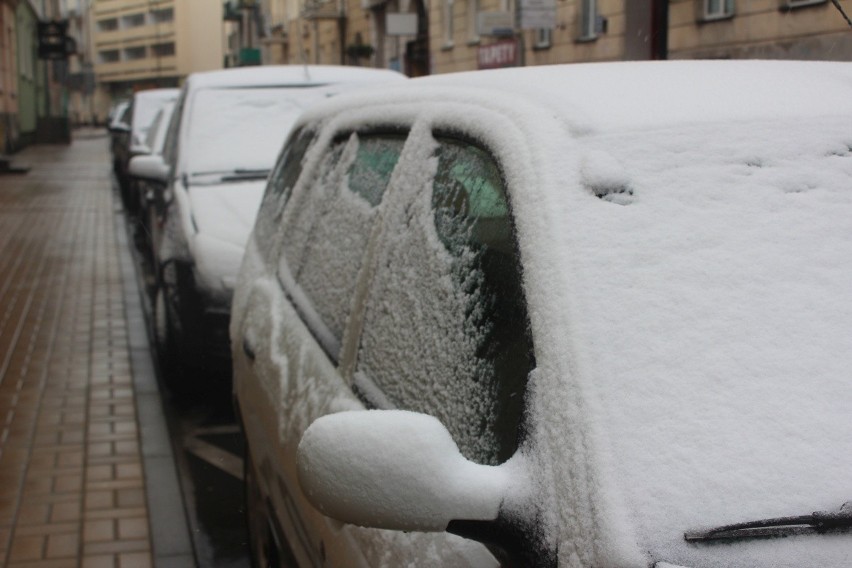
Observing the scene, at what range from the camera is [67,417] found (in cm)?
600

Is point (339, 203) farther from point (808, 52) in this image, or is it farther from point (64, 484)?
point (808, 52)

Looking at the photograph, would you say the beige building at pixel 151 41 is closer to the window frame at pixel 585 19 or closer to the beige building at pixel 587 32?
the beige building at pixel 587 32

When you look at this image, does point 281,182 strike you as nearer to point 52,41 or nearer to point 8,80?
point 8,80

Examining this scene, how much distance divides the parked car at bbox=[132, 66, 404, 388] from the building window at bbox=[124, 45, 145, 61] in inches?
4171

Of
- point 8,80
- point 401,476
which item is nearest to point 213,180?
point 401,476

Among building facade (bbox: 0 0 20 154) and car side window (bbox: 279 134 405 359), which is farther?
building facade (bbox: 0 0 20 154)

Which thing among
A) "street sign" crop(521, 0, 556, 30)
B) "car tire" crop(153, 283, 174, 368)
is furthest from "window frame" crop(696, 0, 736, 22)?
"car tire" crop(153, 283, 174, 368)

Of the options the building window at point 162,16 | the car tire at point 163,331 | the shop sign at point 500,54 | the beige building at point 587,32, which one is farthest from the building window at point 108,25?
the car tire at point 163,331

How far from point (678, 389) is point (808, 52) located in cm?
Answer: 1424

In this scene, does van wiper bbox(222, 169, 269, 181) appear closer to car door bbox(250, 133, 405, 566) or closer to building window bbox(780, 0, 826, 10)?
car door bbox(250, 133, 405, 566)

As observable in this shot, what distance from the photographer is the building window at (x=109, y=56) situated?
11394 centimetres

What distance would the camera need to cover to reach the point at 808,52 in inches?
580

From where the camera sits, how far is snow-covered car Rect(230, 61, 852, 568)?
56.4 inches

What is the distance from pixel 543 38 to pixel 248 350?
815 inches
